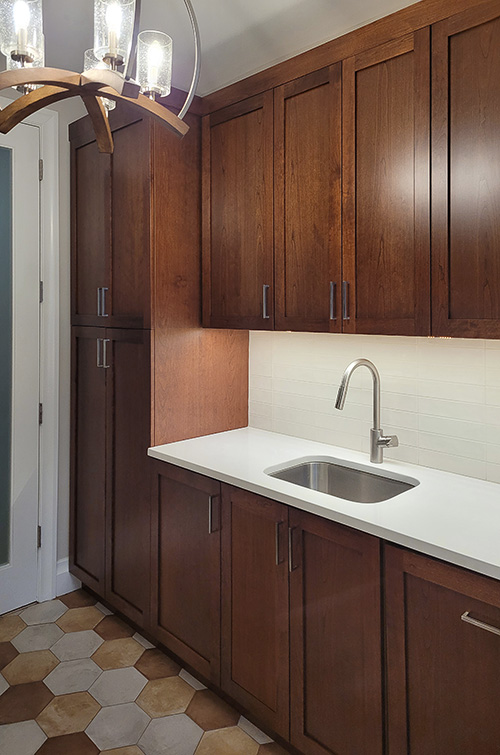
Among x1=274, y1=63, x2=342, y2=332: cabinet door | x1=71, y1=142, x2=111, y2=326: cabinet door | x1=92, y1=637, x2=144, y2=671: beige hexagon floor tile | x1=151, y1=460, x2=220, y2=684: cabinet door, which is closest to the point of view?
x1=274, y1=63, x2=342, y2=332: cabinet door

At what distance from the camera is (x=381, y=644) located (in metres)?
1.53

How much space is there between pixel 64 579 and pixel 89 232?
181 centimetres

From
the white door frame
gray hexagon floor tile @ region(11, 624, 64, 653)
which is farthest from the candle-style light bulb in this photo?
gray hexagon floor tile @ region(11, 624, 64, 653)

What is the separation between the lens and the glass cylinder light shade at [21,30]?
1112mm

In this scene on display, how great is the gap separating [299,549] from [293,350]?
1.06 m

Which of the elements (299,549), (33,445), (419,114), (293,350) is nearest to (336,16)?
→ (419,114)

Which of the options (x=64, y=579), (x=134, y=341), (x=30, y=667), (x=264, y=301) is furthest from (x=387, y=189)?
(x=64, y=579)

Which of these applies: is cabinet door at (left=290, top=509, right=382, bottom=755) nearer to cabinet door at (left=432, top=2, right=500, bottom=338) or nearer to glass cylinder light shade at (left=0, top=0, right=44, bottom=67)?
cabinet door at (left=432, top=2, right=500, bottom=338)

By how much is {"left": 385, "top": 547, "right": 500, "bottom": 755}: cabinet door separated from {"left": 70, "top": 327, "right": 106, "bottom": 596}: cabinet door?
164 centimetres

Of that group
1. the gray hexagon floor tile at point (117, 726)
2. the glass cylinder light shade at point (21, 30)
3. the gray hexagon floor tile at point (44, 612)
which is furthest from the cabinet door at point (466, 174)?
the gray hexagon floor tile at point (44, 612)

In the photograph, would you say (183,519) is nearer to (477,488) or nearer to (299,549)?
(299,549)

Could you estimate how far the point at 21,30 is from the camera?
1115 mm

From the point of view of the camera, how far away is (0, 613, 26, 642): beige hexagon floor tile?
2.56m

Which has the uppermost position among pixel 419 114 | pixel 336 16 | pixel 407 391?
pixel 336 16
